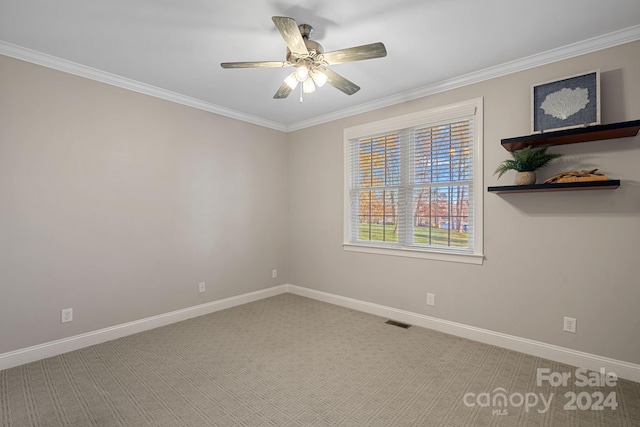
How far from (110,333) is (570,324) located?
4235 mm

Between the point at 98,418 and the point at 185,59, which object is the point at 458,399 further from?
the point at 185,59

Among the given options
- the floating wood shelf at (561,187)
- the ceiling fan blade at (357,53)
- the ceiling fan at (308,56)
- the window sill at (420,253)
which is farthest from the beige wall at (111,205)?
the floating wood shelf at (561,187)

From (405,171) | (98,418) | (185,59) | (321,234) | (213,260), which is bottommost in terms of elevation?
(98,418)

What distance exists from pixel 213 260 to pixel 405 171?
2.65 m

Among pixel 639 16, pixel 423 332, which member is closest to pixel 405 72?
pixel 639 16

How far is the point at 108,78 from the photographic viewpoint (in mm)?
3033

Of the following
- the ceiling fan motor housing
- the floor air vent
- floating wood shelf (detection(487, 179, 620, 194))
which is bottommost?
the floor air vent

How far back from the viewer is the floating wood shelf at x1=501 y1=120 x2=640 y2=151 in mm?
2199

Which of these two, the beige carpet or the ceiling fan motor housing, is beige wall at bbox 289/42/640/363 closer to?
the beige carpet

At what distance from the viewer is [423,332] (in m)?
3.28

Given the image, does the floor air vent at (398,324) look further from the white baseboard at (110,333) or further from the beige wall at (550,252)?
the white baseboard at (110,333)

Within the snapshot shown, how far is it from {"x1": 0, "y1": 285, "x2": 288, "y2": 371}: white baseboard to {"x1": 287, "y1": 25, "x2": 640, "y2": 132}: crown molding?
9.69 ft

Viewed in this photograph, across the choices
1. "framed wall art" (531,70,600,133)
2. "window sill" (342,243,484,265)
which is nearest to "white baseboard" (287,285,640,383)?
"window sill" (342,243,484,265)

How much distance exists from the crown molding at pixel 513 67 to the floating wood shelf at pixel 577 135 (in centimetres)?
69
